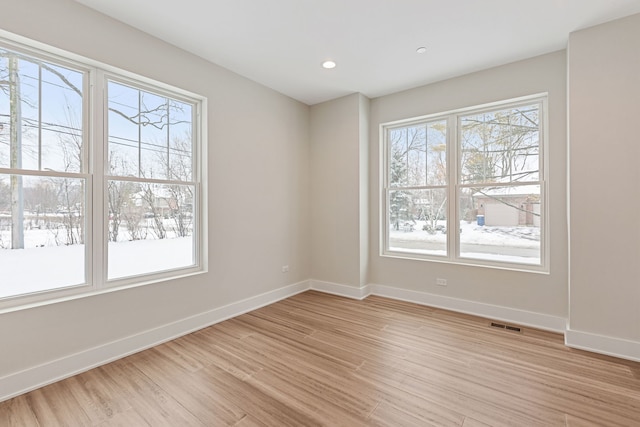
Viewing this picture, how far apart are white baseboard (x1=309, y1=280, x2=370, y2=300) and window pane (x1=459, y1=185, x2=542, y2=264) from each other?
1399 millimetres

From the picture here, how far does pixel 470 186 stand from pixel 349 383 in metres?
2.71

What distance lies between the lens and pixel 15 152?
2154mm

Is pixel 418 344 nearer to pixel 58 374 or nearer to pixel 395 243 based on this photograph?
pixel 395 243

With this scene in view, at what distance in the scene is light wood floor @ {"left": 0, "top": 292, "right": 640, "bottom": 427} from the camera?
5.95 feet

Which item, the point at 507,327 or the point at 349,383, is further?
the point at 507,327

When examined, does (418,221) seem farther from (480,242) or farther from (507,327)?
(507,327)

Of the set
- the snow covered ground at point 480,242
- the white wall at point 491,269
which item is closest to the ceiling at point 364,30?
the white wall at point 491,269

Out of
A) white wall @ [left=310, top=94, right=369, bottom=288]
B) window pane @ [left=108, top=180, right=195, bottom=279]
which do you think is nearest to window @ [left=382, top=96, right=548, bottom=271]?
white wall @ [left=310, top=94, right=369, bottom=288]

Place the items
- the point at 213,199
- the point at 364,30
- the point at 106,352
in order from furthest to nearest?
the point at 213,199, the point at 364,30, the point at 106,352

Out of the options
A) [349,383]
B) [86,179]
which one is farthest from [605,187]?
[86,179]

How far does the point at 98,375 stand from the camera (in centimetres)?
226

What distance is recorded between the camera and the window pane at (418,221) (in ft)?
12.8

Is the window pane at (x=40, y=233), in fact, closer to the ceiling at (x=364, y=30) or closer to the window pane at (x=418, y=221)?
the ceiling at (x=364, y=30)

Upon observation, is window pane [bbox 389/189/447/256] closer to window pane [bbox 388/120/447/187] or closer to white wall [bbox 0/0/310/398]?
window pane [bbox 388/120/447/187]
